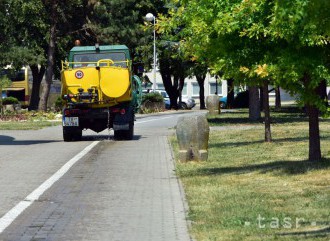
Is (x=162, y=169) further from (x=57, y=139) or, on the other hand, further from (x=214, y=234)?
(x=57, y=139)

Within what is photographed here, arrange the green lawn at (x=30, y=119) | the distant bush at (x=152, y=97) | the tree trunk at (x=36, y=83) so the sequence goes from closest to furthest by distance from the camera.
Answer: the green lawn at (x=30, y=119) → the distant bush at (x=152, y=97) → the tree trunk at (x=36, y=83)

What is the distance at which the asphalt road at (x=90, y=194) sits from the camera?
11867 mm

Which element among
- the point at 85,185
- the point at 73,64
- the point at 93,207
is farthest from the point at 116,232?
the point at 73,64

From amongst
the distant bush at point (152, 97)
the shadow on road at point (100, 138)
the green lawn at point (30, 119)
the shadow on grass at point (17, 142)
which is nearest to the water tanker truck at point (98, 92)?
the shadow on road at point (100, 138)

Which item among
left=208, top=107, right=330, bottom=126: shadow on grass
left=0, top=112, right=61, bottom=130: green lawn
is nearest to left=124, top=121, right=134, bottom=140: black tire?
left=208, top=107, right=330, bottom=126: shadow on grass

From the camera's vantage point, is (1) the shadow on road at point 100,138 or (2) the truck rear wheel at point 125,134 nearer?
(2) the truck rear wheel at point 125,134

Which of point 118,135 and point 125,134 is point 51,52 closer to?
point 118,135

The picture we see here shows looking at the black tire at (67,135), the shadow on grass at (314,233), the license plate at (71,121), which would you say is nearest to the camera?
the shadow on grass at (314,233)

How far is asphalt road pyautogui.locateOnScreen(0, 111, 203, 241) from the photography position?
11867mm

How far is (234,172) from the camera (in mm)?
19297

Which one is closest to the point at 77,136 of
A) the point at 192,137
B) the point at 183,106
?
the point at 192,137

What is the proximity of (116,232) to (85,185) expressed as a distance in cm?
580

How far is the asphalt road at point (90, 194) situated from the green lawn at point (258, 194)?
1.14ft

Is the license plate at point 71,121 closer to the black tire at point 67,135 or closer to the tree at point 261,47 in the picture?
the black tire at point 67,135
